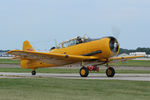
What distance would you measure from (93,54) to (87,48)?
60 cm

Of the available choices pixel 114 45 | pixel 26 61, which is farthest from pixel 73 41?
pixel 26 61

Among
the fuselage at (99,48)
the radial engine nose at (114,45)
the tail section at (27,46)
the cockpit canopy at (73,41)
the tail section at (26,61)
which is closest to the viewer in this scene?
the fuselage at (99,48)

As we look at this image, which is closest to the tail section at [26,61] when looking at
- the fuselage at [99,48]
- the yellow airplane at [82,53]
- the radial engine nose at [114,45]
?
the yellow airplane at [82,53]

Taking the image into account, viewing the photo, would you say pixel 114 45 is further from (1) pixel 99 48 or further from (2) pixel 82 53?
(2) pixel 82 53

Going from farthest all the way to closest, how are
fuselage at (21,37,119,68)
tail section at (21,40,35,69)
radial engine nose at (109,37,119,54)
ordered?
tail section at (21,40,35,69), radial engine nose at (109,37,119,54), fuselage at (21,37,119,68)

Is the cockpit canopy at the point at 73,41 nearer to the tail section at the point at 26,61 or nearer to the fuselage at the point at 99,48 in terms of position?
the fuselage at the point at 99,48

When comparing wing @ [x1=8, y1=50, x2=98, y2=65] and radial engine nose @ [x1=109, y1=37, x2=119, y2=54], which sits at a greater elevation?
radial engine nose @ [x1=109, y1=37, x2=119, y2=54]

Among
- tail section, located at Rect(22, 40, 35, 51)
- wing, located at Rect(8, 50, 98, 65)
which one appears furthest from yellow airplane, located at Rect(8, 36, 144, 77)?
tail section, located at Rect(22, 40, 35, 51)

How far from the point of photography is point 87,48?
2084cm

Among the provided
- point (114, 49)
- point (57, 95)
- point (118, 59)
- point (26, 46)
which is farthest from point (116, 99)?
point (26, 46)

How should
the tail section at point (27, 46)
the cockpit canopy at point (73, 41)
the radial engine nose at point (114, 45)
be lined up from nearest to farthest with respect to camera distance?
the radial engine nose at point (114, 45) < the cockpit canopy at point (73, 41) < the tail section at point (27, 46)

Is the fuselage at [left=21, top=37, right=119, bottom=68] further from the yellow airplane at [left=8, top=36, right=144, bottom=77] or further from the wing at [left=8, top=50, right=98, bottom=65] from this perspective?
the wing at [left=8, top=50, right=98, bottom=65]

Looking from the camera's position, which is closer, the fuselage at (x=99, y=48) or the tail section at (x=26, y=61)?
the fuselage at (x=99, y=48)

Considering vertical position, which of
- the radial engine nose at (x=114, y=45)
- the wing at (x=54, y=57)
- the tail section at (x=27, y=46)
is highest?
the tail section at (x=27, y=46)
